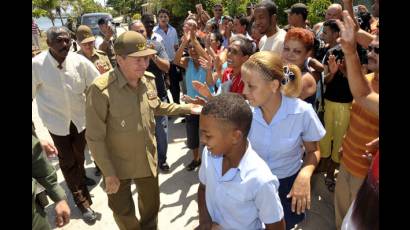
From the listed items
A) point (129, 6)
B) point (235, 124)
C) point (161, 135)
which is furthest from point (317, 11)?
point (129, 6)

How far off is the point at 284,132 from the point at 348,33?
716 mm

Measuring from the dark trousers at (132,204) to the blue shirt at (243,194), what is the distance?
1.22m

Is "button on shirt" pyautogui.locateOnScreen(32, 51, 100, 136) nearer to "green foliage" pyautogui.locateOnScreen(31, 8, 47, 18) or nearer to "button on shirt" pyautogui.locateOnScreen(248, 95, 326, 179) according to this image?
"button on shirt" pyautogui.locateOnScreen(248, 95, 326, 179)

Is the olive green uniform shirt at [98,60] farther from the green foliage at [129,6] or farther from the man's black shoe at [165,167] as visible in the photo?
the green foliage at [129,6]

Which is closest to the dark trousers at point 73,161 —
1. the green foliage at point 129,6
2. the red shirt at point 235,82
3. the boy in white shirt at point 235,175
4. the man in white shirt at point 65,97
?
the man in white shirt at point 65,97

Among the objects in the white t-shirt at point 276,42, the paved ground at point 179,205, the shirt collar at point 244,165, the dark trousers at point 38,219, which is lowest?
the paved ground at point 179,205

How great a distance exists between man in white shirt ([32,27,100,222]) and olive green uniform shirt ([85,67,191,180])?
1021 millimetres

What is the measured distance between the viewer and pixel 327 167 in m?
4.05

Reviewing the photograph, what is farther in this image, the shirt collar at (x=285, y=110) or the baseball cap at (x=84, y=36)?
the baseball cap at (x=84, y=36)

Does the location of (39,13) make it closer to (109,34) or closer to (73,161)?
(109,34)

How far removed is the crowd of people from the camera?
1739 mm

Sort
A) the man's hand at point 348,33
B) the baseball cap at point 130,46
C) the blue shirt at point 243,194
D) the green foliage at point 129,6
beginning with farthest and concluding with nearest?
the green foliage at point 129,6 → the baseball cap at point 130,46 → the man's hand at point 348,33 → the blue shirt at point 243,194

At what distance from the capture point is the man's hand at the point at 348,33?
72.7 inches

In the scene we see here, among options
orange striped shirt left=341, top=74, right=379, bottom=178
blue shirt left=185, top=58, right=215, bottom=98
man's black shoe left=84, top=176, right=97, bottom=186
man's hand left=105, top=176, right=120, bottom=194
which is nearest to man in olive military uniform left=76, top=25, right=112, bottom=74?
blue shirt left=185, top=58, right=215, bottom=98
